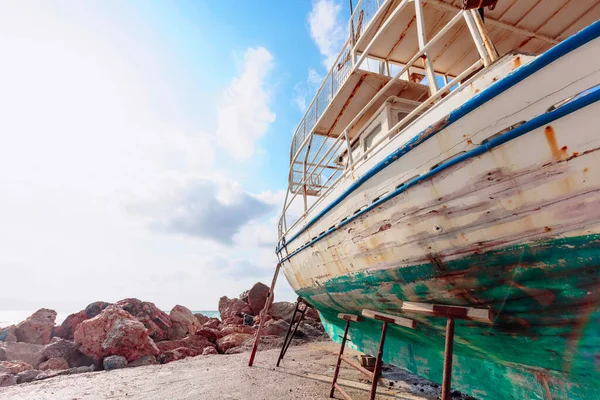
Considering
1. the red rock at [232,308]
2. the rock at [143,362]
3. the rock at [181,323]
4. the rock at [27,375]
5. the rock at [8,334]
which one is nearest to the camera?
the rock at [27,375]

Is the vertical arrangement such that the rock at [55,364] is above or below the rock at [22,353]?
below

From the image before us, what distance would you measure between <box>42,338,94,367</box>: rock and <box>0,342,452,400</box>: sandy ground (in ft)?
5.13

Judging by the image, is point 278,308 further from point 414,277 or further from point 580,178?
point 580,178

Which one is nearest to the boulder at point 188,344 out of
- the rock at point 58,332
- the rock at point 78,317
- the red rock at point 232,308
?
the rock at point 78,317

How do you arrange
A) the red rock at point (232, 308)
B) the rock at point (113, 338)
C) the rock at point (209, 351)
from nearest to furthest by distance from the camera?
the rock at point (113, 338) < the rock at point (209, 351) < the red rock at point (232, 308)

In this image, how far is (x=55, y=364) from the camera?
934 cm

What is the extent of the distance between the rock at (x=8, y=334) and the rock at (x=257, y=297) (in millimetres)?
11492

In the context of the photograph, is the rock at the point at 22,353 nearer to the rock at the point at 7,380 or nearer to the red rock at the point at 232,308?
the rock at the point at 7,380

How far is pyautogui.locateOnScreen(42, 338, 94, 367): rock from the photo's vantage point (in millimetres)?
9659

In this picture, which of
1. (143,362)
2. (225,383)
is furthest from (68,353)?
(225,383)

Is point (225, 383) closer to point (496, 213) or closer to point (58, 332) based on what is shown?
point (496, 213)

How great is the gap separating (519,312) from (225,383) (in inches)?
216

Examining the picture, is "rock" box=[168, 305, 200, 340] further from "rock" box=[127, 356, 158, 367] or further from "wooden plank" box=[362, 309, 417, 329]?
"wooden plank" box=[362, 309, 417, 329]

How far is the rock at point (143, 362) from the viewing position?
30.3ft
